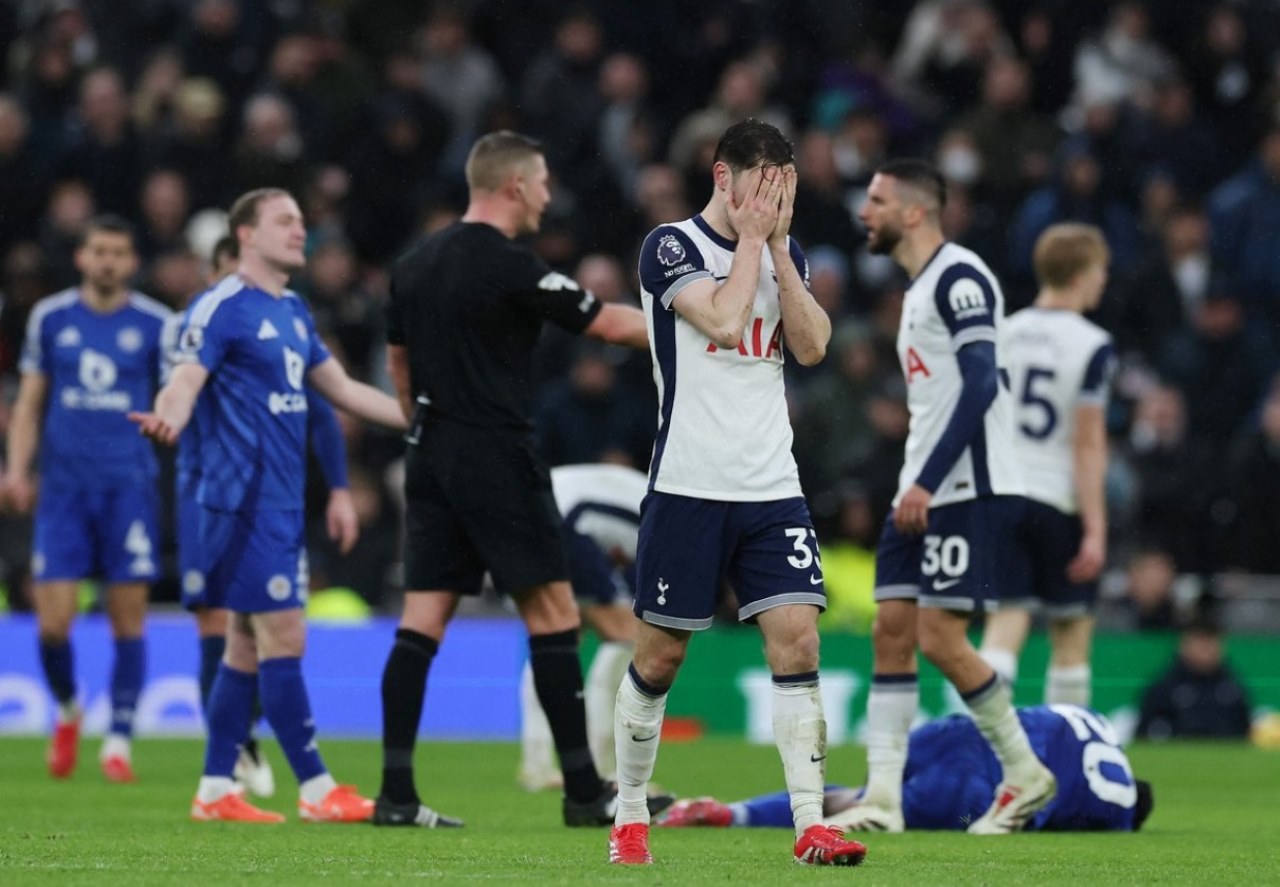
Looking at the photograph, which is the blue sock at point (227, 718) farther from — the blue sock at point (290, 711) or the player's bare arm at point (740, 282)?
the player's bare arm at point (740, 282)

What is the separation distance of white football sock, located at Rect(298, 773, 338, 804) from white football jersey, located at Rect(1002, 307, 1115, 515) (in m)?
3.65

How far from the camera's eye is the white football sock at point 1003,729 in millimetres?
8320

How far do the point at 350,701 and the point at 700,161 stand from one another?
5243 millimetres

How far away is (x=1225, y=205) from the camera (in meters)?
17.2

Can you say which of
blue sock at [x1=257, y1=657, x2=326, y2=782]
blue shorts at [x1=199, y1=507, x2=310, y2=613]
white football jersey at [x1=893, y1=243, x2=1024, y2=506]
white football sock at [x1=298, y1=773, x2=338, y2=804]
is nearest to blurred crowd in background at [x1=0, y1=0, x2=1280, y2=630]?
blue shorts at [x1=199, y1=507, x2=310, y2=613]

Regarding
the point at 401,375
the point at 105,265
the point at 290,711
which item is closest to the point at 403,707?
the point at 290,711

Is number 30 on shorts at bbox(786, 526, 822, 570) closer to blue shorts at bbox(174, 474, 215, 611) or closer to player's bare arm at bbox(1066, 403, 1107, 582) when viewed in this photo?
blue shorts at bbox(174, 474, 215, 611)

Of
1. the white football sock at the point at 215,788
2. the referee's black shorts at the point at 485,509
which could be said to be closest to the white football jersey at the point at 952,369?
the referee's black shorts at the point at 485,509

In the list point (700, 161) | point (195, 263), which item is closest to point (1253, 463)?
point (700, 161)

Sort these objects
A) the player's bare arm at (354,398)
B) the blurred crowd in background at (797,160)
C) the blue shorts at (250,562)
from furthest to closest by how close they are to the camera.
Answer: the blurred crowd in background at (797,160) < the player's bare arm at (354,398) < the blue shorts at (250,562)

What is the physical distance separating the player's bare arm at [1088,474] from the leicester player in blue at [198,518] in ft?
11.0

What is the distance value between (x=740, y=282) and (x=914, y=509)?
1928mm

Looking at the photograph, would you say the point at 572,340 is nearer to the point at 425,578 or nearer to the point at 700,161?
the point at 700,161

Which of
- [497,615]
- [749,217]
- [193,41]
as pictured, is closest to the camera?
[749,217]
